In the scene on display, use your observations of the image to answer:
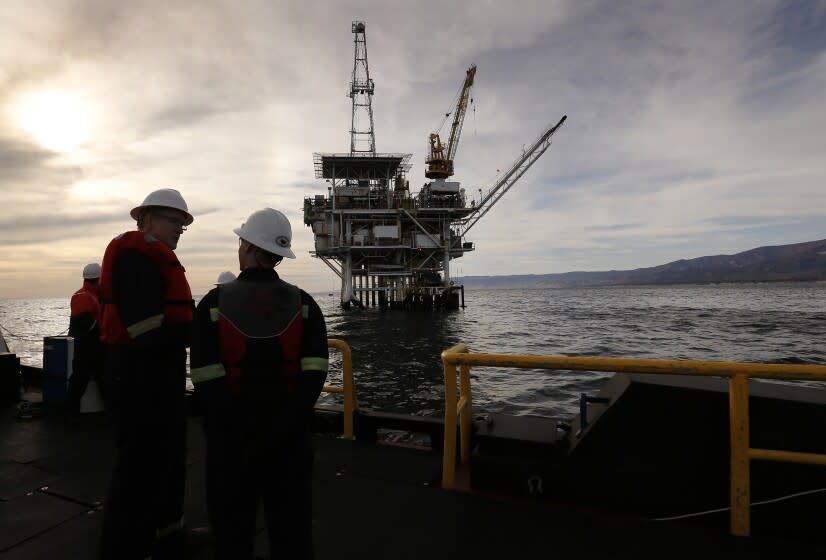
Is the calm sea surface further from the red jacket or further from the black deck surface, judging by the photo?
the red jacket

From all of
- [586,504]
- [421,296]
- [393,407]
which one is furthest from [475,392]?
[421,296]

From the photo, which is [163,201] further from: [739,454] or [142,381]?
[739,454]

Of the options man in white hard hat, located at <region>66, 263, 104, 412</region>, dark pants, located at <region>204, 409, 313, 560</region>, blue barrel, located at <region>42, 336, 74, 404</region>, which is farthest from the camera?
blue barrel, located at <region>42, 336, 74, 404</region>

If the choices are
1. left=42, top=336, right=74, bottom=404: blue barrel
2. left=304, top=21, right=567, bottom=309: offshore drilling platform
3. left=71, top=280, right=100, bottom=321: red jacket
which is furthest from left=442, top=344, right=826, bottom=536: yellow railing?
left=304, top=21, right=567, bottom=309: offshore drilling platform

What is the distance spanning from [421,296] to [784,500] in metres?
43.3

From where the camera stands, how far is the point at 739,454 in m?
2.43

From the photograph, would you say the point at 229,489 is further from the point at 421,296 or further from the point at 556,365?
the point at 421,296

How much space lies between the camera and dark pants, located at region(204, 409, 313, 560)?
5.91ft

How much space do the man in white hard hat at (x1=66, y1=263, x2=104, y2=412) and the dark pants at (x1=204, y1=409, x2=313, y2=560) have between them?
4226 millimetres

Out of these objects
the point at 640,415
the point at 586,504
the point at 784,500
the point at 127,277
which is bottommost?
the point at 586,504

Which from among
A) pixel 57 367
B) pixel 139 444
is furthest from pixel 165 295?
pixel 57 367

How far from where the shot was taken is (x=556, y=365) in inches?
112

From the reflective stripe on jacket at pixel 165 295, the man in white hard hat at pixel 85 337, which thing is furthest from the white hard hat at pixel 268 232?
the man in white hard hat at pixel 85 337

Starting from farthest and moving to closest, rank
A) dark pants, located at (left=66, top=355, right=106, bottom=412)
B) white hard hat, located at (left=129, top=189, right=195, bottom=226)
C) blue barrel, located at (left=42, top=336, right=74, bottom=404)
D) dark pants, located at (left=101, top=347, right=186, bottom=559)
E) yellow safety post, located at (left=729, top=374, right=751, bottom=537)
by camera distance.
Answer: blue barrel, located at (left=42, top=336, right=74, bottom=404)
dark pants, located at (left=66, top=355, right=106, bottom=412)
white hard hat, located at (left=129, top=189, right=195, bottom=226)
yellow safety post, located at (left=729, top=374, right=751, bottom=537)
dark pants, located at (left=101, top=347, right=186, bottom=559)
